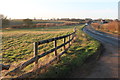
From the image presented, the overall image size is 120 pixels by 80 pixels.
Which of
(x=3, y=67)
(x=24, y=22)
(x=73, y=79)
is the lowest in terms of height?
(x=73, y=79)

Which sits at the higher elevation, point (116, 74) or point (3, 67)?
point (3, 67)

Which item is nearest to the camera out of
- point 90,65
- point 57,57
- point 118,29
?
point 90,65

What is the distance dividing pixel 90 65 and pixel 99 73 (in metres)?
1.12

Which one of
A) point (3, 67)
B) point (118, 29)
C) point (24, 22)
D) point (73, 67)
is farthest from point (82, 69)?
point (24, 22)

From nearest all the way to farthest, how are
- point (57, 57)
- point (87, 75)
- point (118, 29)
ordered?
point (87, 75) → point (57, 57) → point (118, 29)

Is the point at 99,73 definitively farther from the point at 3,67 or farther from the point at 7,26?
the point at 7,26

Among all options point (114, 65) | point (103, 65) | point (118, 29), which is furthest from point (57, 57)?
point (118, 29)

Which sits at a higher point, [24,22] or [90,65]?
[24,22]

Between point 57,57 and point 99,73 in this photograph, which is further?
point 57,57

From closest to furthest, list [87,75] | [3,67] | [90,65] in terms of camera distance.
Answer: [3,67], [87,75], [90,65]

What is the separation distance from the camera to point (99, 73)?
6234mm

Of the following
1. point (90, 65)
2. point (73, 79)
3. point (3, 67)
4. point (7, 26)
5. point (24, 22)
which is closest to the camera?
point (3, 67)

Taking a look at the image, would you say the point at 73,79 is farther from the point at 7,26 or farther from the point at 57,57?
the point at 7,26

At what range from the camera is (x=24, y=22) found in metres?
61.8
